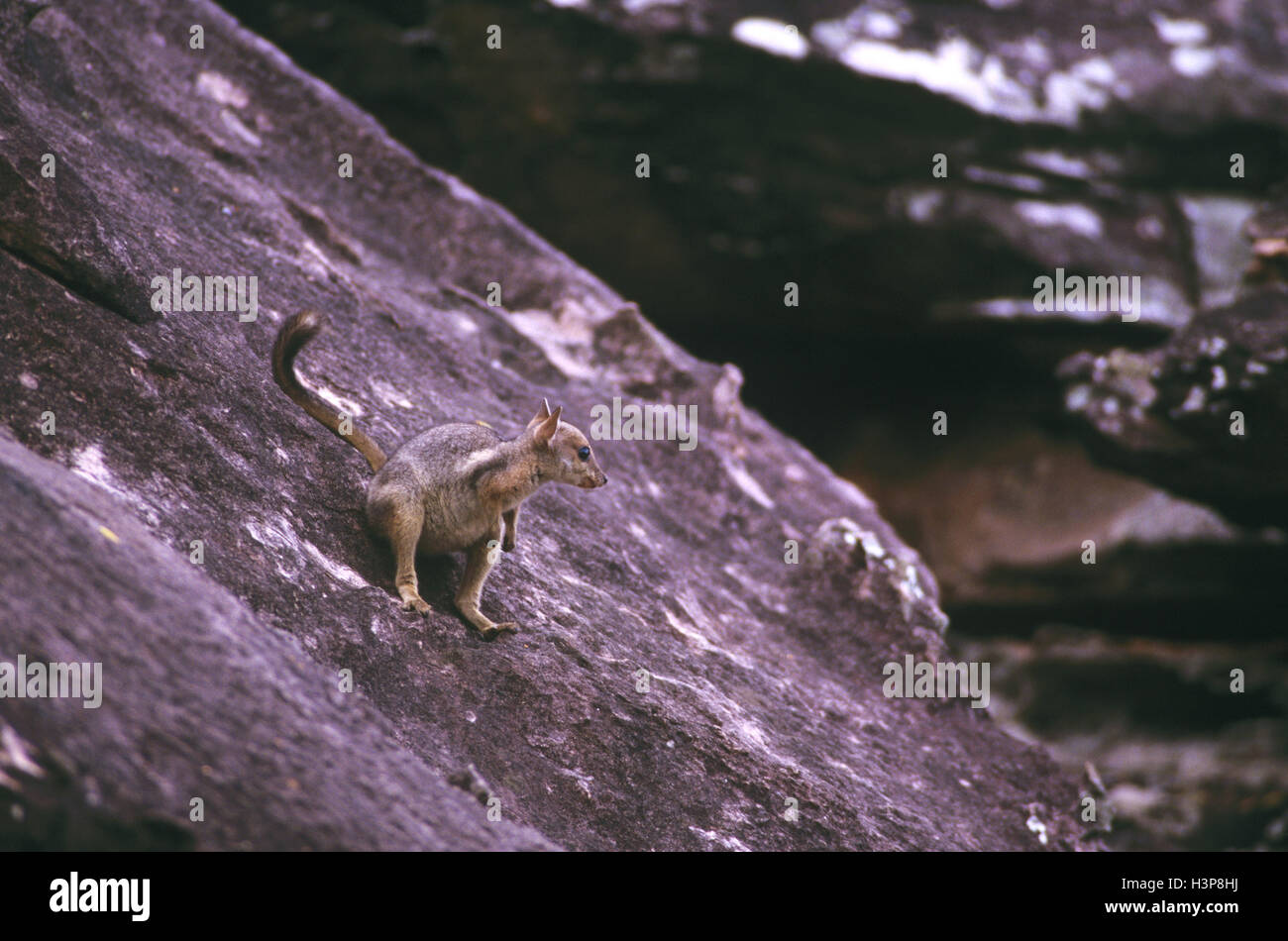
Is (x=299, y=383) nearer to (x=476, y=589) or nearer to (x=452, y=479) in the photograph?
(x=452, y=479)

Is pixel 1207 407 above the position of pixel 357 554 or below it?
above

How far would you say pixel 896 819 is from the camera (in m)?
7.88

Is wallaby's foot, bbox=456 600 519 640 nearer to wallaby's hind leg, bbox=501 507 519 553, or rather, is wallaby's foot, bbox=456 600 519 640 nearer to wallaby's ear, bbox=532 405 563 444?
wallaby's hind leg, bbox=501 507 519 553

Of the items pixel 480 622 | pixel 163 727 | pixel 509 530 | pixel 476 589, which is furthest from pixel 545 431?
pixel 163 727

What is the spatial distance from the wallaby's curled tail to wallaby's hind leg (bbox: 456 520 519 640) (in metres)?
0.87

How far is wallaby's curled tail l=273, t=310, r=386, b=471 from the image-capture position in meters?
6.91

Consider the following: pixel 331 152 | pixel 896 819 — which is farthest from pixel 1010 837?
pixel 331 152

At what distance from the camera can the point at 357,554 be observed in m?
6.92

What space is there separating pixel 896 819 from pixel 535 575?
3155mm

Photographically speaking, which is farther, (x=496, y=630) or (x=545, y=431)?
(x=545, y=431)

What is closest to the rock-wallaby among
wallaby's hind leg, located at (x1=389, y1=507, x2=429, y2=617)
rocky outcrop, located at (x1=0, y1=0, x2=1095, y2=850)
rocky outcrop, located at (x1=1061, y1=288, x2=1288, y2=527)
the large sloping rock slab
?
wallaby's hind leg, located at (x1=389, y1=507, x2=429, y2=617)

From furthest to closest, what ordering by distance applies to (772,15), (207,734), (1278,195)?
(772,15) < (1278,195) < (207,734)

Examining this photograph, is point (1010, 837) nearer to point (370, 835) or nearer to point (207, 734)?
point (370, 835)

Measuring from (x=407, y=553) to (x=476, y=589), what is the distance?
0.52 m
